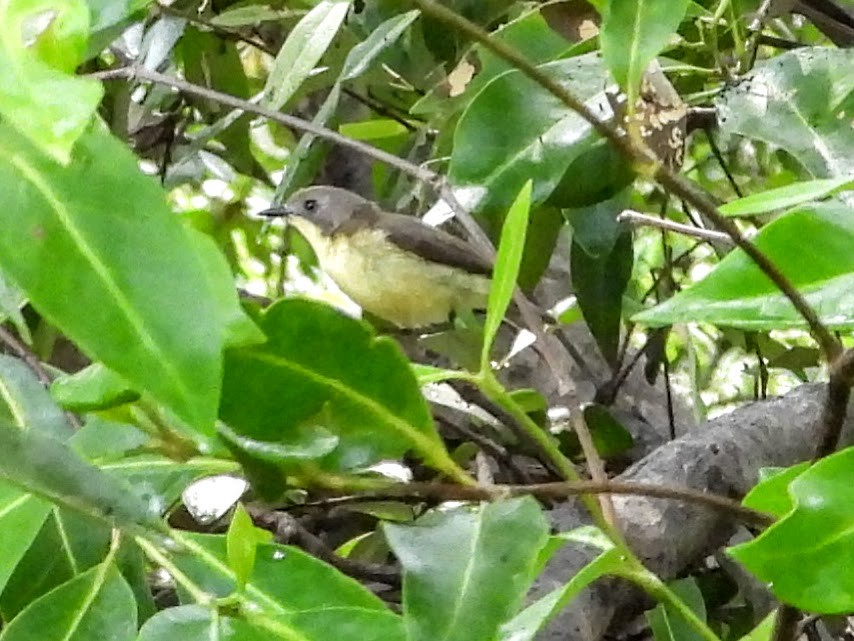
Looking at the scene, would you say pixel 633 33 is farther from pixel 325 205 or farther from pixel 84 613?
pixel 325 205

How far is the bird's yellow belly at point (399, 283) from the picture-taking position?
2.18 metres

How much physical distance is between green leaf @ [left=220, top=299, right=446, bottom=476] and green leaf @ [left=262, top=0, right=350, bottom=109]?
0.36m

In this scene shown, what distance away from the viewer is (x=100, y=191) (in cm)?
35

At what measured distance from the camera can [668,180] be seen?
46 centimetres

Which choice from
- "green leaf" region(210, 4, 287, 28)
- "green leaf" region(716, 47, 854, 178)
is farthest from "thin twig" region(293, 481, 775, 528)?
"green leaf" region(210, 4, 287, 28)

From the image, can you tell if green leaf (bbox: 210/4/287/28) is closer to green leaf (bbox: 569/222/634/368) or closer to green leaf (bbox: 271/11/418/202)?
green leaf (bbox: 271/11/418/202)

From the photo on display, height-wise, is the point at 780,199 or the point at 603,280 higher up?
the point at 780,199

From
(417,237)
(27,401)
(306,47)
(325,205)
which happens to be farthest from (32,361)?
(417,237)

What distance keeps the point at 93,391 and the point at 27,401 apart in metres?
0.14

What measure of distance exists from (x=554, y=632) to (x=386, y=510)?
0.20 m

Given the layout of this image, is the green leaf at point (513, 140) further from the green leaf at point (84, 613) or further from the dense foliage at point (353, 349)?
the green leaf at point (84, 613)

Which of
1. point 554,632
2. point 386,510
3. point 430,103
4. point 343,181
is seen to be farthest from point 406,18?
point 343,181

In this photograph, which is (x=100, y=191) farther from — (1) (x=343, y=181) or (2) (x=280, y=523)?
(1) (x=343, y=181)

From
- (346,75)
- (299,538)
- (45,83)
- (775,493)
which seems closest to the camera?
(45,83)
